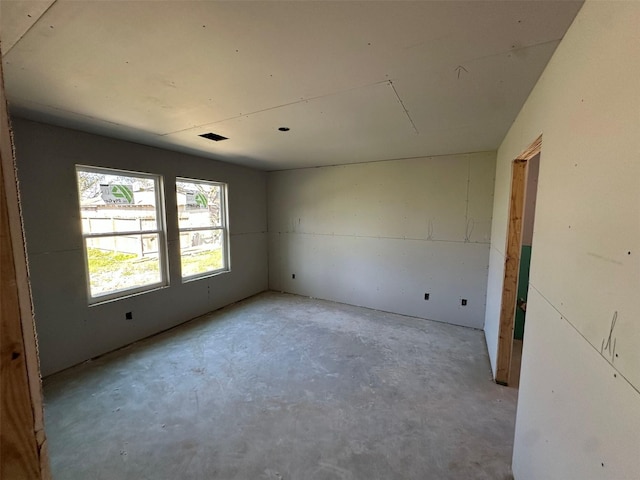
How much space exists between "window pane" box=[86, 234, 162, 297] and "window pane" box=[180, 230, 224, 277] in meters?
0.40

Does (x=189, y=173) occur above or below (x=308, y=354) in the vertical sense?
above

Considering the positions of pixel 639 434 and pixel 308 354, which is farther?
pixel 308 354

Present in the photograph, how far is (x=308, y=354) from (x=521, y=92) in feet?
9.88

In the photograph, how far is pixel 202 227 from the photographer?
14.0 feet

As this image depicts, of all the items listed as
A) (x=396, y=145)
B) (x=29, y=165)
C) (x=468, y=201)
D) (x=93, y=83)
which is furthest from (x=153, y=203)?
(x=468, y=201)

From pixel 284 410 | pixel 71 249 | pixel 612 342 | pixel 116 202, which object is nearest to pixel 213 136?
pixel 116 202

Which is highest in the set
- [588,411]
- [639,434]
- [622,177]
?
[622,177]

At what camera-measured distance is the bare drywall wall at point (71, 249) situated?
258cm

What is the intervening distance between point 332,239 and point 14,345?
14.9ft

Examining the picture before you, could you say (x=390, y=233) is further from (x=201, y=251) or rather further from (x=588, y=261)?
(x=588, y=261)

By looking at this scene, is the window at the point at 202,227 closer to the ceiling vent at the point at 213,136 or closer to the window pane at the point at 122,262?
the window pane at the point at 122,262

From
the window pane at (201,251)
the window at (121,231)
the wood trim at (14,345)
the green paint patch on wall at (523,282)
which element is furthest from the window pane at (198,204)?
the green paint patch on wall at (523,282)

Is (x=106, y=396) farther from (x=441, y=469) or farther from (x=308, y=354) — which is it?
(x=441, y=469)

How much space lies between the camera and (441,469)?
1.75m
